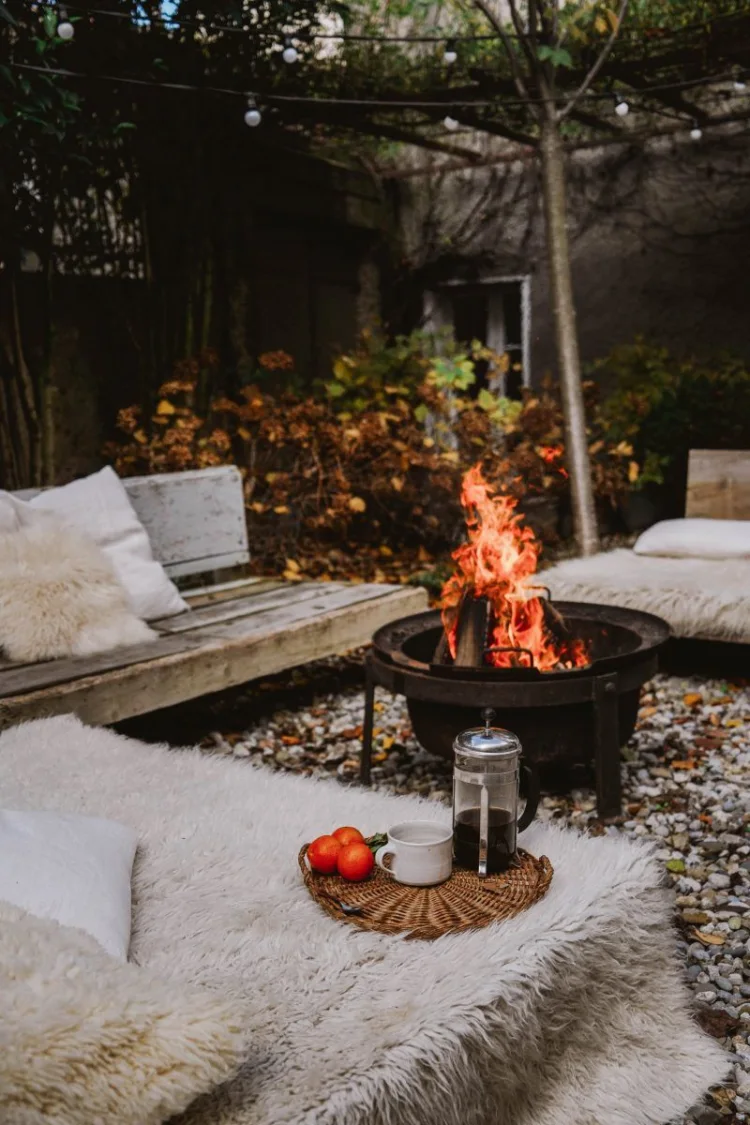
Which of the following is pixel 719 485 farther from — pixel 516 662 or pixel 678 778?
pixel 516 662

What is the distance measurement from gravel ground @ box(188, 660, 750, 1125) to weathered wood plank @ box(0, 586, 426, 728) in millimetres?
374

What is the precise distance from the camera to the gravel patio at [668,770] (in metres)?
2.40

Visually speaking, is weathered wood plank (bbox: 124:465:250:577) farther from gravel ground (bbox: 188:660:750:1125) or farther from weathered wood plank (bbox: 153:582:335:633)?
gravel ground (bbox: 188:660:750:1125)

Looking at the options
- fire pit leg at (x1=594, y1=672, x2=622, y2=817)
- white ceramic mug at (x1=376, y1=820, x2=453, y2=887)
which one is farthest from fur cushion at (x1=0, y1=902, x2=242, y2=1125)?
fire pit leg at (x1=594, y1=672, x2=622, y2=817)

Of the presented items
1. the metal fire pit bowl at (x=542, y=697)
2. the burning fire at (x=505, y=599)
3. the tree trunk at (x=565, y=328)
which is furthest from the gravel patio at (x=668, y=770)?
the tree trunk at (x=565, y=328)

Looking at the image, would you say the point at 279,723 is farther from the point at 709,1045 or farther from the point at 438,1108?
the point at 438,1108

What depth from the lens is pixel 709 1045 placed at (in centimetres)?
203

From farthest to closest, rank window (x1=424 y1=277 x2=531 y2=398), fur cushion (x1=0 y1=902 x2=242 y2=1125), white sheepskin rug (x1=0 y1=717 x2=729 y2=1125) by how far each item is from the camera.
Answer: window (x1=424 y1=277 x2=531 y2=398) → white sheepskin rug (x1=0 y1=717 x2=729 y2=1125) → fur cushion (x1=0 y1=902 x2=242 y2=1125)

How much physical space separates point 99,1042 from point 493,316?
913 centimetres

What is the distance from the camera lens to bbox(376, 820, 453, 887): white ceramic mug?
1933 millimetres

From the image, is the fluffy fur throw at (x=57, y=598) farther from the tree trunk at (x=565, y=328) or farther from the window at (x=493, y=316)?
the window at (x=493, y=316)

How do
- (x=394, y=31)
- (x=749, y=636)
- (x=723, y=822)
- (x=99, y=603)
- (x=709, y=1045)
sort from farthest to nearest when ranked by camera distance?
(x=394, y=31) → (x=749, y=636) → (x=99, y=603) → (x=723, y=822) → (x=709, y=1045)

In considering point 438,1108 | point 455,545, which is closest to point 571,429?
point 455,545

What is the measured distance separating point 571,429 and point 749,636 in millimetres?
2396
